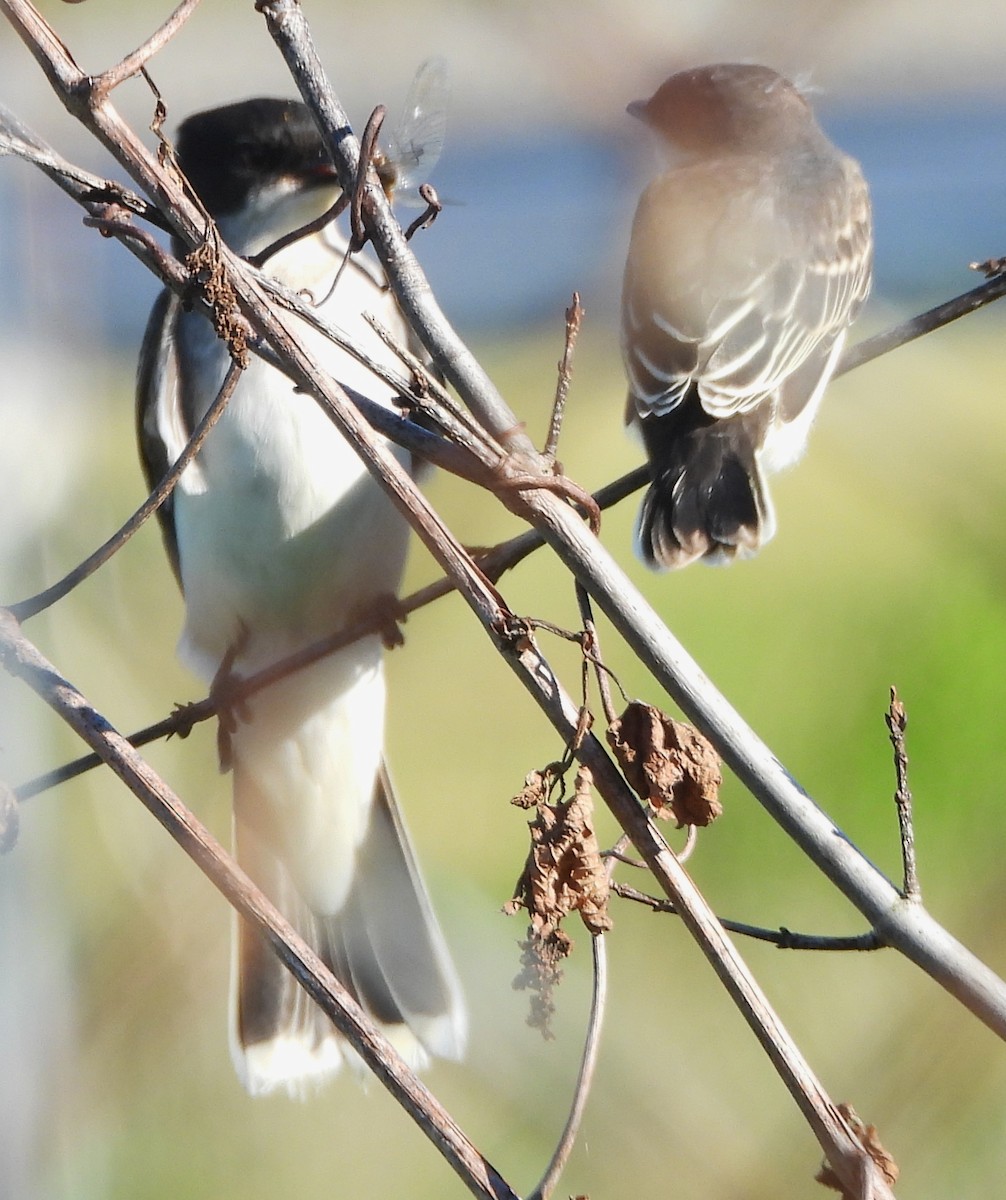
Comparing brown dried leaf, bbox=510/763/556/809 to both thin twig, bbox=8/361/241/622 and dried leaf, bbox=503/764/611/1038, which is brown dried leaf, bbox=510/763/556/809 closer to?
dried leaf, bbox=503/764/611/1038

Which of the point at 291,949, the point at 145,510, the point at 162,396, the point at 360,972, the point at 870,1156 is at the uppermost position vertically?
the point at 162,396

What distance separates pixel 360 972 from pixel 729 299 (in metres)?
0.73

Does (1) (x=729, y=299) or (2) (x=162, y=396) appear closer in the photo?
(1) (x=729, y=299)

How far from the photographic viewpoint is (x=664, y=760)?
447 mm

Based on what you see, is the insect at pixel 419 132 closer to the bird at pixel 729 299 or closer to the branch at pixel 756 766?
the bird at pixel 729 299

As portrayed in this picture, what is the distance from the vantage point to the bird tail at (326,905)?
1164 mm

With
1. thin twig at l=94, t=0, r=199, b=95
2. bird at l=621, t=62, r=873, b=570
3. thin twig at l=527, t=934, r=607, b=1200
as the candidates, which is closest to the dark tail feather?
bird at l=621, t=62, r=873, b=570

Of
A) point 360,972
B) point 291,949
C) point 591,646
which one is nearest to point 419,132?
point 591,646

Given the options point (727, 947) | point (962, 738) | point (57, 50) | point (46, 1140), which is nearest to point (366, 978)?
point (46, 1140)

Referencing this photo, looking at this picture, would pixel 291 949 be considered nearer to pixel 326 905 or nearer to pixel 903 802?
pixel 903 802

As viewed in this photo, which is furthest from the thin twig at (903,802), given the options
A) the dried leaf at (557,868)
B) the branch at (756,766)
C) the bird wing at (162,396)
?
the bird wing at (162,396)

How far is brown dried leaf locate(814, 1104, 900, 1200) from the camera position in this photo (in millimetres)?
457

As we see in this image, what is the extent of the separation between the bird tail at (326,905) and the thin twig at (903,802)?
702 mm

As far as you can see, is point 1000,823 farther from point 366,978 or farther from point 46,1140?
point 46,1140
